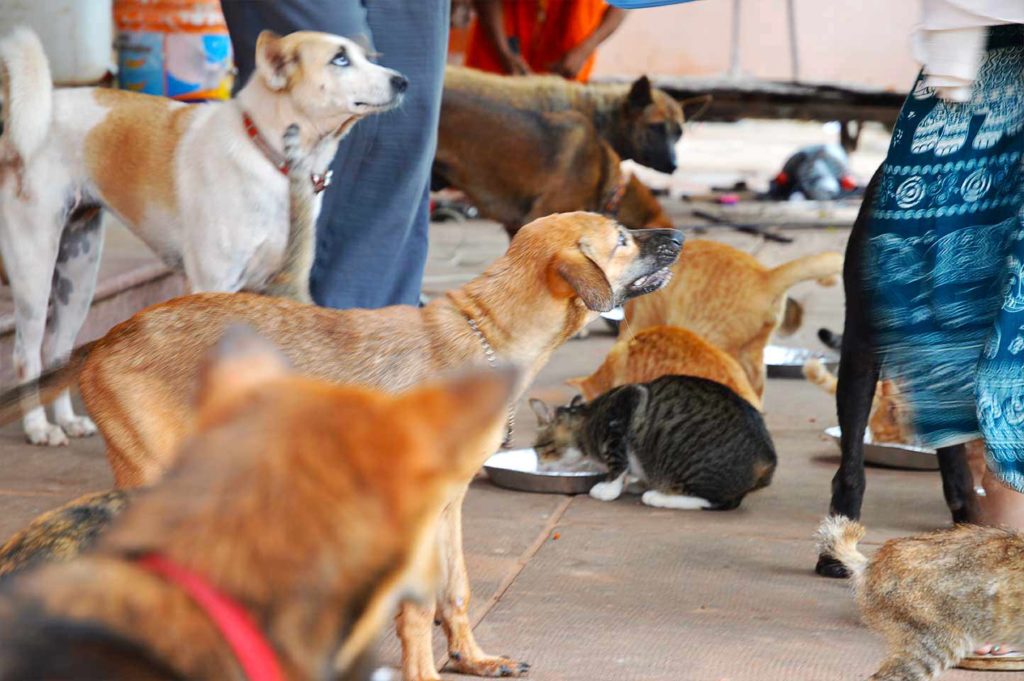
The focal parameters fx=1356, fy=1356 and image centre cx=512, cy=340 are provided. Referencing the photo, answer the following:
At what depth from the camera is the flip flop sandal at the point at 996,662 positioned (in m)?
3.53

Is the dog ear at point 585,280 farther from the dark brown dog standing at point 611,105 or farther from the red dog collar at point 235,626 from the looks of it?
the dark brown dog standing at point 611,105

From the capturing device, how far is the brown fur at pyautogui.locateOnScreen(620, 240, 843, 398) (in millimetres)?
6609

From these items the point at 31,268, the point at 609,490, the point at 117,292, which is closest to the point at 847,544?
the point at 609,490

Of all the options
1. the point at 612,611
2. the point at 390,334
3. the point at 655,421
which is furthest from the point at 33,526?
the point at 655,421

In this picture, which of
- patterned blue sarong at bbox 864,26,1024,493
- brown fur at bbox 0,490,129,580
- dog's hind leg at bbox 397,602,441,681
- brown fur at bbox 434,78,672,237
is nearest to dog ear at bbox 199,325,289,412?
brown fur at bbox 0,490,129,580

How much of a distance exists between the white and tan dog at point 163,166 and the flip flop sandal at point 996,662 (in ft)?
8.35

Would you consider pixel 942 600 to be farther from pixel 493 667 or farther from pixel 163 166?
pixel 163 166

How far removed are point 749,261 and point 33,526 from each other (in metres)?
4.68

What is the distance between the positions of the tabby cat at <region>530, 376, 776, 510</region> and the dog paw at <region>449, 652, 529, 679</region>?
1.70 meters

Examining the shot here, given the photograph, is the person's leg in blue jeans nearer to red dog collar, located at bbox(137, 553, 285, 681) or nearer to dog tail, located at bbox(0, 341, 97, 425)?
dog tail, located at bbox(0, 341, 97, 425)

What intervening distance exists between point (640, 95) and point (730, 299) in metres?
2.92

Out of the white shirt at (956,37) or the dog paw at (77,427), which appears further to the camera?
the dog paw at (77,427)

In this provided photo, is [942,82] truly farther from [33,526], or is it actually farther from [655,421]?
[33,526]

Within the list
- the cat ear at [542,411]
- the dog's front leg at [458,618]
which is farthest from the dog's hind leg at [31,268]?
the dog's front leg at [458,618]
